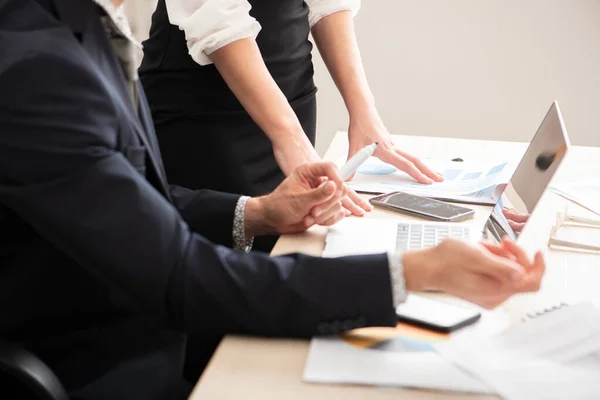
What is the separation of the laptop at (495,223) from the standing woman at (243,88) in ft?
0.89

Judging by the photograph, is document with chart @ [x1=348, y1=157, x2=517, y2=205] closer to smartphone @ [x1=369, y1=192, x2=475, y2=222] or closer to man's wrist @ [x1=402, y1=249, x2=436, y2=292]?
smartphone @ [x1=369, y1=192, x2=475, y2=222]

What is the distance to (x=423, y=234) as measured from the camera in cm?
138

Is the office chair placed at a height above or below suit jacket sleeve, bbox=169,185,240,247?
above

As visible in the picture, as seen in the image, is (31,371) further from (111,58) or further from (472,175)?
(472,175)

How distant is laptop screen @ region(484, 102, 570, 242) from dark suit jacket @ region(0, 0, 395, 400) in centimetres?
34

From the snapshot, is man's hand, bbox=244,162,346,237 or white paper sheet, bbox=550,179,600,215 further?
white paper sheet, bbox=550,179,600,215

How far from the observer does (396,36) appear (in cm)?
325

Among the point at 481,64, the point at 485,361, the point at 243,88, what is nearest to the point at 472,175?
the point at 243,88

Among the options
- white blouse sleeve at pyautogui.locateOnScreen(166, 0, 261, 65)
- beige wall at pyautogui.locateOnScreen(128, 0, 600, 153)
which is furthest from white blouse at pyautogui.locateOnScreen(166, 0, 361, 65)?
beige wall at pyautogui.locateOnScreen(128, 0, 600, 153)

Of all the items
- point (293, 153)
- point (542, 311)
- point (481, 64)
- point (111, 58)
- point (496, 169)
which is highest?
point (111, 58)

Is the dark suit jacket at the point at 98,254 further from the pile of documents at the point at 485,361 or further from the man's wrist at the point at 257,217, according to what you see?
the man's wrist at the point at 257,217

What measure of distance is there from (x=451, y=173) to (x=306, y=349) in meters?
0.92

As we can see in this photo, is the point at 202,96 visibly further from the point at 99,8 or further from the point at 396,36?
the point at 396,36

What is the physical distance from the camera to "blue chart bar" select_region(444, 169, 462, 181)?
68.6 inches
